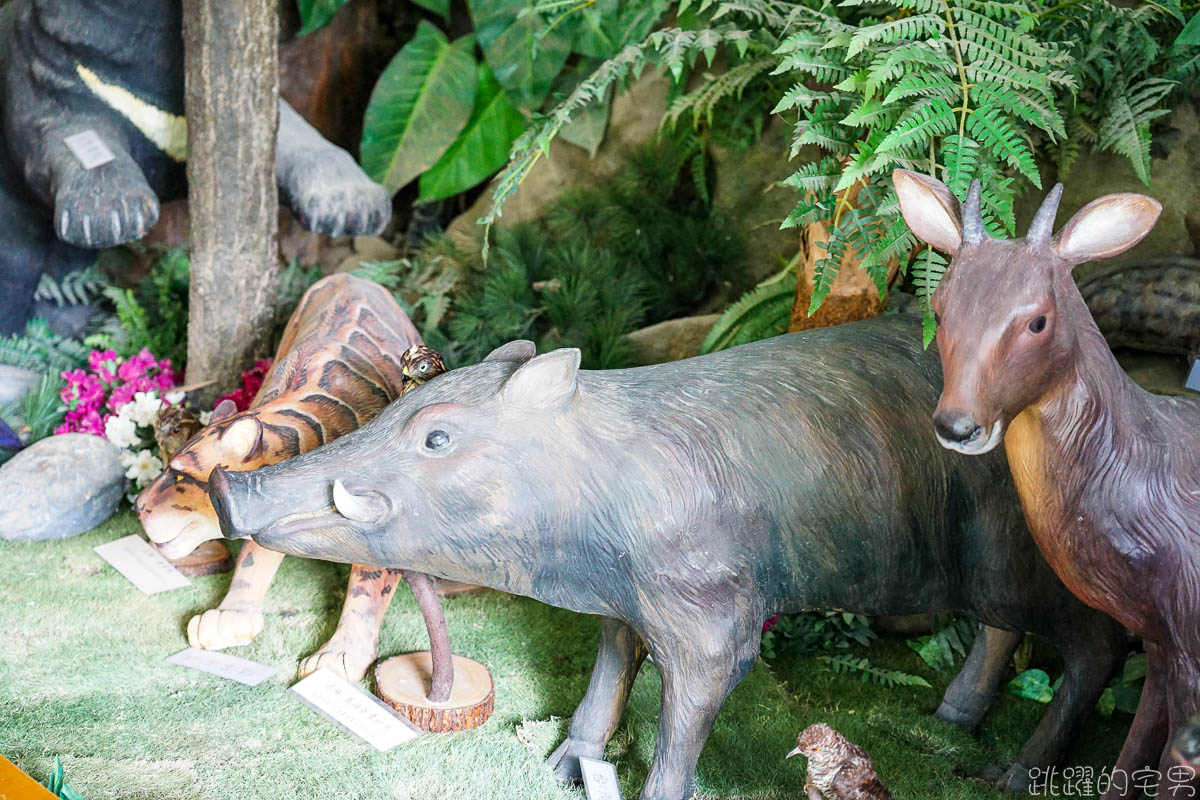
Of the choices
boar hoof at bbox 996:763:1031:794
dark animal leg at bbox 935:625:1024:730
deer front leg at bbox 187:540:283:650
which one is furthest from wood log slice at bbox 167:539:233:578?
boar hoof at bbox 996:763:1031:794

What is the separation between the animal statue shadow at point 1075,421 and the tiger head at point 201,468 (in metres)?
1.49

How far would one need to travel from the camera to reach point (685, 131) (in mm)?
3584

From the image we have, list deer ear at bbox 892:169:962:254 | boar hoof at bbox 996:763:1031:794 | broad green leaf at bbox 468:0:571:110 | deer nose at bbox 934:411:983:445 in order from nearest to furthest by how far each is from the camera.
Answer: deer nose at bbox 934:411:983:445 → deer ear at bbox 892:169:962:254 → boar hoof at bbox 996:763:1031:794 → broad green leaf at bbox 468:0:571:110

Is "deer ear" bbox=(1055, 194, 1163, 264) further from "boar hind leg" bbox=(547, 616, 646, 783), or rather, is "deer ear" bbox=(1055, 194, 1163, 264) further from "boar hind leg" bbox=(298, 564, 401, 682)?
"boar hind leg" bbox=(298, 564, 401, 682)

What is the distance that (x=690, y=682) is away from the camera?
6.01ft

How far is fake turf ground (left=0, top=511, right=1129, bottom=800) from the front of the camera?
2.14m

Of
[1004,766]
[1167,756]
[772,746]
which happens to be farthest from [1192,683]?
[772,746]

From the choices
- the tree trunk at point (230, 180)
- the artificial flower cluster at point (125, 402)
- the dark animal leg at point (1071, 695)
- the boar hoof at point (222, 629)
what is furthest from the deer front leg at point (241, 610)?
the dark animal leg at point (1071, 695)

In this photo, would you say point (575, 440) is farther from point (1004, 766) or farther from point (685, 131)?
point (685, 131)

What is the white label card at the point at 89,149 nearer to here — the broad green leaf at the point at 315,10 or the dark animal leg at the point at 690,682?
the broad green leaf at the point at 315,10

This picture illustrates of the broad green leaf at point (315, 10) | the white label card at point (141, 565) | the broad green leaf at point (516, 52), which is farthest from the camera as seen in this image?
the broad green leaf at point (315, 10)

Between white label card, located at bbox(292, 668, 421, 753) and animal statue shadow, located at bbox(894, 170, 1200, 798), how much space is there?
135cm

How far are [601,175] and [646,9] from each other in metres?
0.93

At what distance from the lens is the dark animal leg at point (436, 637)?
2297mm
